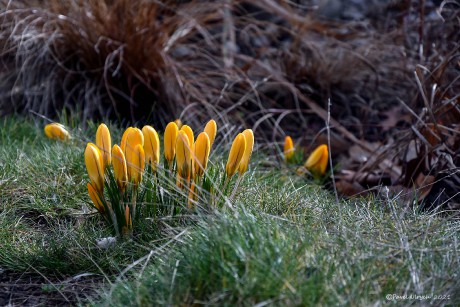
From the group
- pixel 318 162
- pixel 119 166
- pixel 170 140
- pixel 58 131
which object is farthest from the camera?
pixel 318 162

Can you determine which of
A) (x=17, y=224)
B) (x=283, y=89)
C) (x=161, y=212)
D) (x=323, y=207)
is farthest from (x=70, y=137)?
(x=283, y=89)

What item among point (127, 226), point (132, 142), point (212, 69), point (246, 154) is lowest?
point (212, 69)

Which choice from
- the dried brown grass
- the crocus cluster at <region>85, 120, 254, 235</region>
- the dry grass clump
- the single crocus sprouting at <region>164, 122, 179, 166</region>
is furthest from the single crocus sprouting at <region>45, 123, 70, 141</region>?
the single crocus sprouting at <region>164, 122, 179, 166</region>

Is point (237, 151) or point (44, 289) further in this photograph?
point (237, 151)

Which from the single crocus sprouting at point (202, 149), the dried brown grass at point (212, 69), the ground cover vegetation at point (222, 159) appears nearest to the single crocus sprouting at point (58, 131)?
the ground cover vegetation at point (222, 159)

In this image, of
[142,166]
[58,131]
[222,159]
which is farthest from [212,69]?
[142,166]

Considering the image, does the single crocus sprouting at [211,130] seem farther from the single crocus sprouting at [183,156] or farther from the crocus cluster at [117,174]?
the crocus cluster at [117,174]

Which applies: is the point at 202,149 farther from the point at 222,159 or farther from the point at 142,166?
the point at 222,159
